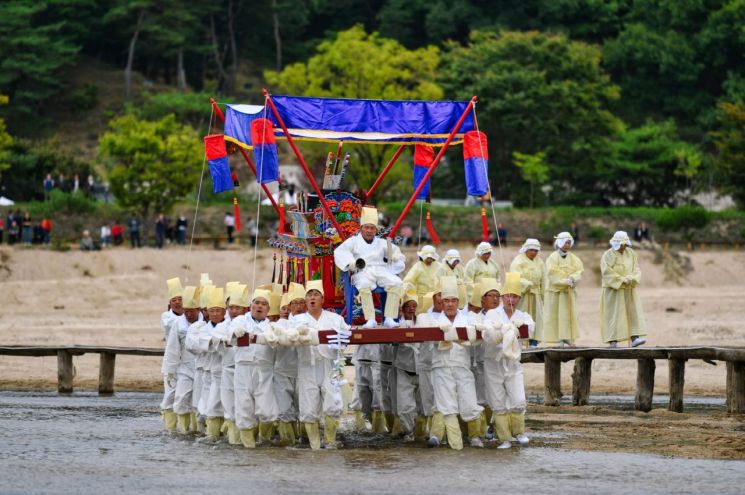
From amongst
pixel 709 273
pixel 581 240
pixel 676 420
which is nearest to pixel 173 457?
pixel 676 420

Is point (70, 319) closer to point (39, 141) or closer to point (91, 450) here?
point (91, 450)

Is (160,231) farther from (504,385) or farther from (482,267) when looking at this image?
(504,385)

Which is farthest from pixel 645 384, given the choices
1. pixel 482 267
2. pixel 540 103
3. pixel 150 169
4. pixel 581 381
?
pixel 540 103

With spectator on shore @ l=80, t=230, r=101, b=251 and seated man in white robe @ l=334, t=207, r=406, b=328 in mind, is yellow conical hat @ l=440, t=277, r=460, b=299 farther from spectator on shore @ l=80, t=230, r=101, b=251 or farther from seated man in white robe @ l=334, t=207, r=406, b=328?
spectator on shore @ l=80, t=230, r=101, b=251

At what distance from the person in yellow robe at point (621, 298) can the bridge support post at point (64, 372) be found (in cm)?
975

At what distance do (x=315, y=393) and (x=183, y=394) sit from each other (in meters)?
2.73

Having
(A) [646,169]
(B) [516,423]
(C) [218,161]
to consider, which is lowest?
(B) [516,423]

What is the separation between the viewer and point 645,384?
80.8 feet

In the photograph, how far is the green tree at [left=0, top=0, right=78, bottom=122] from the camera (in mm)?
74750

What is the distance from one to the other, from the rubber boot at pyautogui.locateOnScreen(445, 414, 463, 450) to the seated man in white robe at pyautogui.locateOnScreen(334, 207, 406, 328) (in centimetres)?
148

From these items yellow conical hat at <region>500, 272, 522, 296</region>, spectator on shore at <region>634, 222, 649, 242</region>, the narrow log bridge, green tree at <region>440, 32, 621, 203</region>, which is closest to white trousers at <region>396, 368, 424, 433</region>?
yellow conical hat at <region>500, 272, 522, 296</region>

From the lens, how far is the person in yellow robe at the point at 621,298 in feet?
86.1

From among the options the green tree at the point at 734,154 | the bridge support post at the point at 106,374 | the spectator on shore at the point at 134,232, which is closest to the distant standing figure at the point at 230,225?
the spectator on shore at the point at 134,232

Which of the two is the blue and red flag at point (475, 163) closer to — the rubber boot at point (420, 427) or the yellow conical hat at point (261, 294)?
the rubber boot at point (420, 427)
